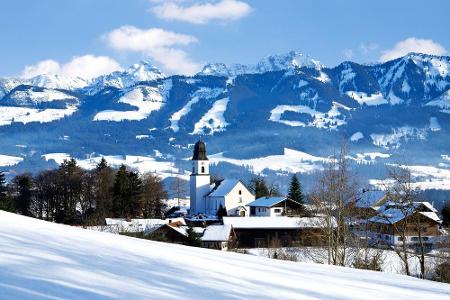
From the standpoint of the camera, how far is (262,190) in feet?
262

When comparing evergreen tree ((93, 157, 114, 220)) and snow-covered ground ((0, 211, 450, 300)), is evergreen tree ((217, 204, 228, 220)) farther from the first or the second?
snow-covered ground ((0, 211, 450, 300))

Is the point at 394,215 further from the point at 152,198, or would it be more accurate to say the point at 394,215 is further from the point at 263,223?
the point at 152,198

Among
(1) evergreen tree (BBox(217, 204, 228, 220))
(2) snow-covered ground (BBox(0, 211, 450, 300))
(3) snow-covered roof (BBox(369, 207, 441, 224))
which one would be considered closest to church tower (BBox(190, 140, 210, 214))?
(1) evergreen tree (BBox(217, 204, 228, 220))

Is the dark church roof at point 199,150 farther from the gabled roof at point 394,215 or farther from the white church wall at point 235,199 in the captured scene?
the gabled roof at point 394,215

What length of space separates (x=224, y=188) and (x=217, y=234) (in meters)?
31.8

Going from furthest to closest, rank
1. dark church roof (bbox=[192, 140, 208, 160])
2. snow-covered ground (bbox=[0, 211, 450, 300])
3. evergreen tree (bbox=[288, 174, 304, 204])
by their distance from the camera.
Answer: dark church roof (bbox=[192, 140, 208, 160]) → evergreen tree (bbox=[288, 174, 304, 204]) → snow-covered ground (bbox=[0, 211, 450, 300])

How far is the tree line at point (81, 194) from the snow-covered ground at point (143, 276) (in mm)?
48935

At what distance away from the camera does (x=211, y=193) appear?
254ft

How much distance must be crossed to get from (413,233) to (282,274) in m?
50.3

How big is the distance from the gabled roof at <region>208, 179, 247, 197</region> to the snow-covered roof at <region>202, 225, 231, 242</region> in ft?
92.4

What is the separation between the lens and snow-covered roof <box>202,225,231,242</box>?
4356 centimetres

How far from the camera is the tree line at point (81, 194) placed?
57.6m

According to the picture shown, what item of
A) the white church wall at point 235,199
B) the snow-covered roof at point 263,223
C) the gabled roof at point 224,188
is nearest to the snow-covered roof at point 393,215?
the snow-covered roof at point 263,223

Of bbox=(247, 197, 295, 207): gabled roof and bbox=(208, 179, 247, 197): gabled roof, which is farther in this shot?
bbox=(208, 179, 247, 197): gabled roof
